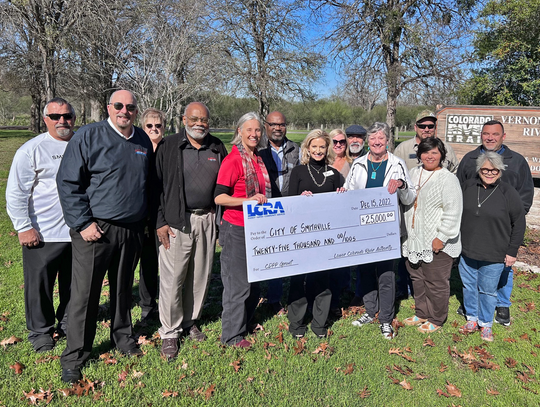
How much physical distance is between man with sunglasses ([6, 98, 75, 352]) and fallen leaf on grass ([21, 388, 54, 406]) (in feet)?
2.36

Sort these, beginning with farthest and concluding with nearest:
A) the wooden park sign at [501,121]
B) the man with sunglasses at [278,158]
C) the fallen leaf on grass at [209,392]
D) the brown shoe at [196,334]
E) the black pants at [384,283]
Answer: the wooden park sign at [501,121], the man with sunglasses at [278,158], the black pants at [384,283], the brown shoe at [196,334], the fallen leaf on grass at [209,392]

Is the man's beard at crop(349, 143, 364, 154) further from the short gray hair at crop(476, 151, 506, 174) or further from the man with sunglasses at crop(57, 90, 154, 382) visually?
the man with sunglasses at crop(57, 90, 154, 382)

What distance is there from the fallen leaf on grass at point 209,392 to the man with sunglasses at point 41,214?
6.15ft

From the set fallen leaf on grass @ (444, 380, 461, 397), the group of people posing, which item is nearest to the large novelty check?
the group of people posing

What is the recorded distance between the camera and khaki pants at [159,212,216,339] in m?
4.02

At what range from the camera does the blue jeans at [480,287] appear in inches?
176

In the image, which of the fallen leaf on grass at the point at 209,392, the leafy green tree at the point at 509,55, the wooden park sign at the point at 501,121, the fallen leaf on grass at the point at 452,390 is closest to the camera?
the fallen leaf on grass at the point at 209,392

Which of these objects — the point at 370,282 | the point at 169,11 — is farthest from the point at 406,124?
the point at 370,282

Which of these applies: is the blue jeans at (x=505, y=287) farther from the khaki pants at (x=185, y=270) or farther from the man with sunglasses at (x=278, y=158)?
the khaki pants at (x=185, y=270)

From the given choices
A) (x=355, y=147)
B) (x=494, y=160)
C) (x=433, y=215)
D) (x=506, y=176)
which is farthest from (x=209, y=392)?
(x=506, y=176)

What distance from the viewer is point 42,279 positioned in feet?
13.2

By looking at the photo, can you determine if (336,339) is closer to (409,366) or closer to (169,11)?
(409,366)

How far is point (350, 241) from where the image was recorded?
431 centimetres

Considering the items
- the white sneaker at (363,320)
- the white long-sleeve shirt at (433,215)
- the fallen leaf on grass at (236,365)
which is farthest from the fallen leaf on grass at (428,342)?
the fallen leaf on grass at (236,365)
